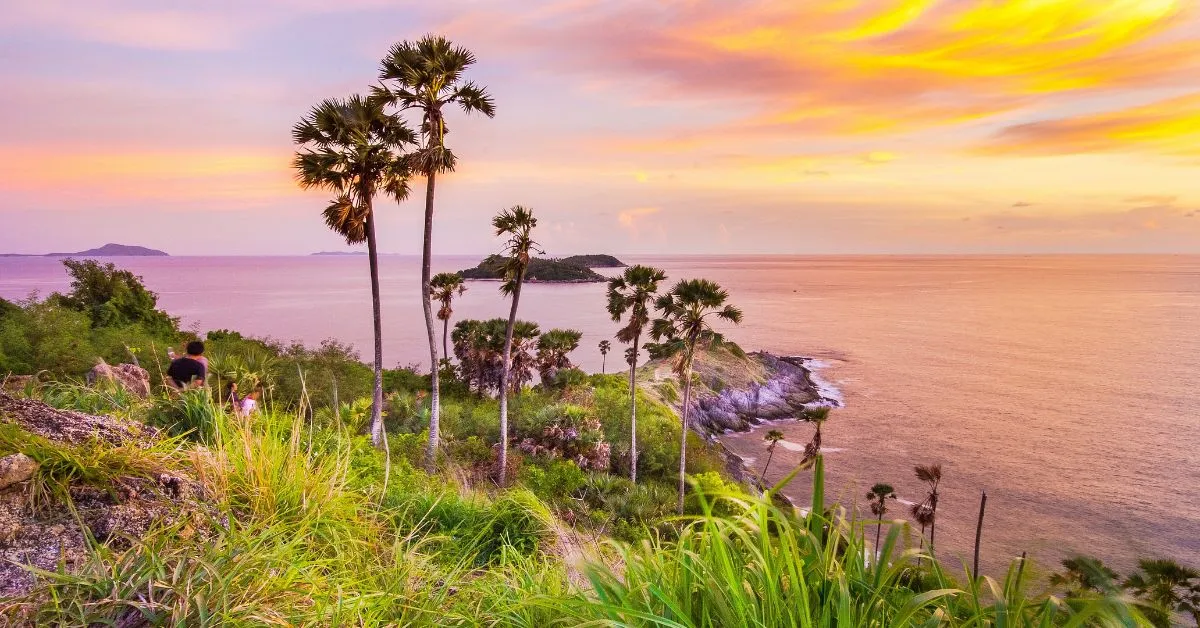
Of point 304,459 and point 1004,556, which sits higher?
point 304,459

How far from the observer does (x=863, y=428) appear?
142ft

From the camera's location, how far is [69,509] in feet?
9.21

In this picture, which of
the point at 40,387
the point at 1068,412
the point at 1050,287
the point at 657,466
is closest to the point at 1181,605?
the point at 657,466

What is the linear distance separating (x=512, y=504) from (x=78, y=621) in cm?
555

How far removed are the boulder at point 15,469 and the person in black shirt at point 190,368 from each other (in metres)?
3.60

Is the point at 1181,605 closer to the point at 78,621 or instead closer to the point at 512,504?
the point at 512,504

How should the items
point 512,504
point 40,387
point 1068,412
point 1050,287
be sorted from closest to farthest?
point 40,387, point 512,504, point 1068,412, point 1050,287

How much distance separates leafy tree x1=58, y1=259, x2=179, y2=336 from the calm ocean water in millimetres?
6393

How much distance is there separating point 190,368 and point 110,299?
115 ft

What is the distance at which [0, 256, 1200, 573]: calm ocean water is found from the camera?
2933cm

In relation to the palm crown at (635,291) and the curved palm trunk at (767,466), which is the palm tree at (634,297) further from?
the curved palm trunk at (767,466)

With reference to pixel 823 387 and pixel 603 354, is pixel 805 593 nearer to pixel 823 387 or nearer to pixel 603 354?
pixel 823 387

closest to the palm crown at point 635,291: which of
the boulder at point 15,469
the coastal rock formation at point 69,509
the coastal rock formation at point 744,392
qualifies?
the coastal rock formation at point 744,392

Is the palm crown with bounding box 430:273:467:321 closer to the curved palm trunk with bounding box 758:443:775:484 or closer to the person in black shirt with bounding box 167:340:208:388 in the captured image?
the curved palm trunk with bounding box 758:443:775:484
